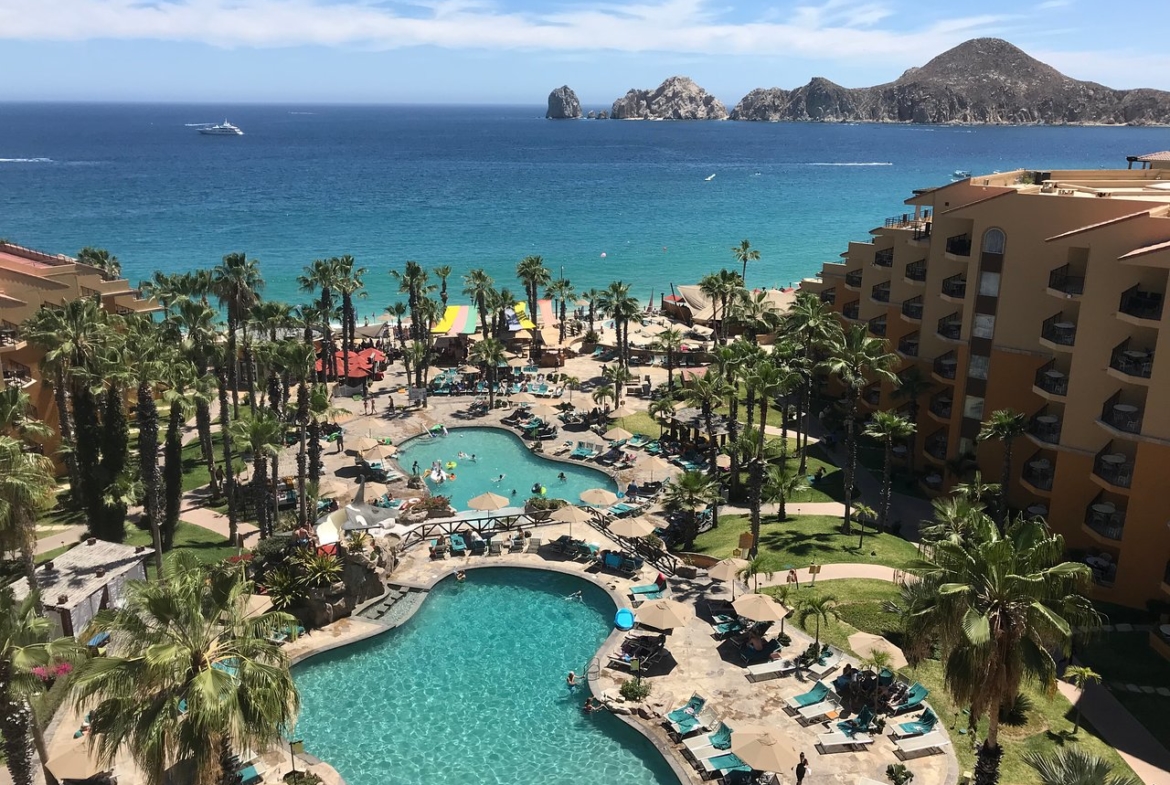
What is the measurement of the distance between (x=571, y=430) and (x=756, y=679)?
28529 mm

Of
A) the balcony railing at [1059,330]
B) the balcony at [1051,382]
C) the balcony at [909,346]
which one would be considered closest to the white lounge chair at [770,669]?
the balcony at [1051,382]

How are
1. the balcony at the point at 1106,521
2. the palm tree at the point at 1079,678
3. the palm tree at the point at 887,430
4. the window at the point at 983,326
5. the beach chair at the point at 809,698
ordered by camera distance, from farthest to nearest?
1. the window at the point at 983,326
2. the palm tree at the point at 887,430
3. the balcony at the point at 1106,521
4. the beach chair at the point at 809,698
5. the palm tree at the point at 1079,678

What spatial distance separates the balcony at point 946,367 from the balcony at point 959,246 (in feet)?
17.7

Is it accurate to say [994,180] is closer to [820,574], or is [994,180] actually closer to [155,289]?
[820,574]

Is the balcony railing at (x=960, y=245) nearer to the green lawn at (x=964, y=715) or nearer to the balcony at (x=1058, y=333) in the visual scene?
the balcony at (x=1058, y=333)

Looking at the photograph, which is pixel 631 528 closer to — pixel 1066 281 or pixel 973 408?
pixel 973 408

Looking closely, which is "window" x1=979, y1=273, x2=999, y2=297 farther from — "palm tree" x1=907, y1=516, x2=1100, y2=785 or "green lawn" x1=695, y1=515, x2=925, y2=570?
"palm tree" x1=907, y1=516, x2=1100, y2=785

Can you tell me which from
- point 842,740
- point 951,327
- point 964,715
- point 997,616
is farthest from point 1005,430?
point 997,616

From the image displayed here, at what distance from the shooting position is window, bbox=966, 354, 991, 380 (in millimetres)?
41719

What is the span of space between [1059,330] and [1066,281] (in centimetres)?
217

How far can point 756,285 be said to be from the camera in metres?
108

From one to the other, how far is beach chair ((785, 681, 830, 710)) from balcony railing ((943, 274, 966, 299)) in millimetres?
24540

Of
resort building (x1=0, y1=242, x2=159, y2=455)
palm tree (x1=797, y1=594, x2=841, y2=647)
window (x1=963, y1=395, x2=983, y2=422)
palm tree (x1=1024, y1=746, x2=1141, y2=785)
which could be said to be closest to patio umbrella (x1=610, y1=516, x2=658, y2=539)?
palm tree (x1=797, y1=594, x2=841, y2=647)

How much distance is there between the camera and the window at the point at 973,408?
4244cm
